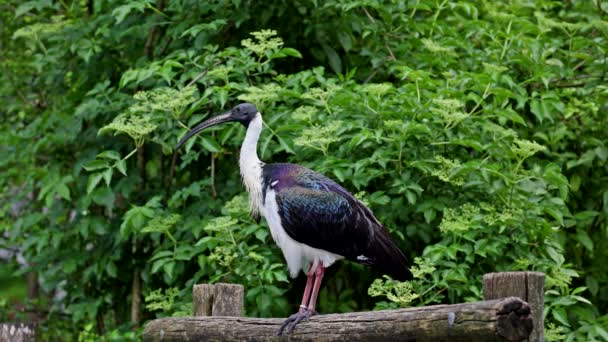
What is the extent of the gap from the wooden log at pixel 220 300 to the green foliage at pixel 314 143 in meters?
0.77

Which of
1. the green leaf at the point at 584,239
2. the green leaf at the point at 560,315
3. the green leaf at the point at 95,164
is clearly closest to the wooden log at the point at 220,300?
the green leaf at the point at 95,164

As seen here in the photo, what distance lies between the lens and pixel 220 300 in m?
4.60

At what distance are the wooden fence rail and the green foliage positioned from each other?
3.25 feet

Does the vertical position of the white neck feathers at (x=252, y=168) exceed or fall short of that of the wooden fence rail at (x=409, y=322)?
it exceeds it

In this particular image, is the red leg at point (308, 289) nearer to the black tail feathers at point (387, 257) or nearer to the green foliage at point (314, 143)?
the black tail feathers at point (387, 257)

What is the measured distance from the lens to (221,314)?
4570mm

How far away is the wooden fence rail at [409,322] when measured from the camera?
9.85ft

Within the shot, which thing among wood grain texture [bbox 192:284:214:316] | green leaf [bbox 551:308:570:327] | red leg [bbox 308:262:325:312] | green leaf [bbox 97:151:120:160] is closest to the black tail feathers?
red leg [bbox 308:262:325:312]

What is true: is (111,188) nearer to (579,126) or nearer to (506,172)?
(506,172)

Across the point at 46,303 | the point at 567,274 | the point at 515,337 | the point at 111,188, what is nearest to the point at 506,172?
the point at 567,274

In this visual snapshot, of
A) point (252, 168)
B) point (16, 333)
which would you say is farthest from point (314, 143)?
point (16, 333)

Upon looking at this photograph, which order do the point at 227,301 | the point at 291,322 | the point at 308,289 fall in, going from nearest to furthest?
the point at 291,322
the point at 227,301
the point at 308,289

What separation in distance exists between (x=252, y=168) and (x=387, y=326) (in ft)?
5.45

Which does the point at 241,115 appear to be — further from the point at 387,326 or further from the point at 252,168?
the point at 387,326
